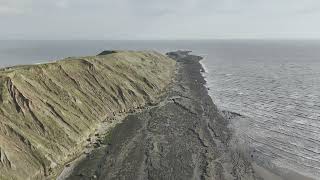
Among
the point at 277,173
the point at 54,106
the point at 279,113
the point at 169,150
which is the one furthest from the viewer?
the point at 279,113

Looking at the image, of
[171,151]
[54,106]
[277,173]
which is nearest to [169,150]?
[171,151]

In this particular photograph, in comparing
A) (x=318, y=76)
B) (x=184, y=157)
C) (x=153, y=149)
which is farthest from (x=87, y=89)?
(x=318, y=76)

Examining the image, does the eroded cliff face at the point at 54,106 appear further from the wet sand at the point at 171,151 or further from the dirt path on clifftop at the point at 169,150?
the dirt path on clifftop at the point at 169,150

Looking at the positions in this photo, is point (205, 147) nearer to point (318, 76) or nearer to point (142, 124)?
point (142, 124)

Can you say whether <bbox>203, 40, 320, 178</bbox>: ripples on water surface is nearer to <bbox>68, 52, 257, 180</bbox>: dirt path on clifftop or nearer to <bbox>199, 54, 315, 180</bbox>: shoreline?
<bbox>199, 54, 315, 180</bbox>: shoreline

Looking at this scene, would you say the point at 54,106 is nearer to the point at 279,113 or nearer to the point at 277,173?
the point at 277,173
